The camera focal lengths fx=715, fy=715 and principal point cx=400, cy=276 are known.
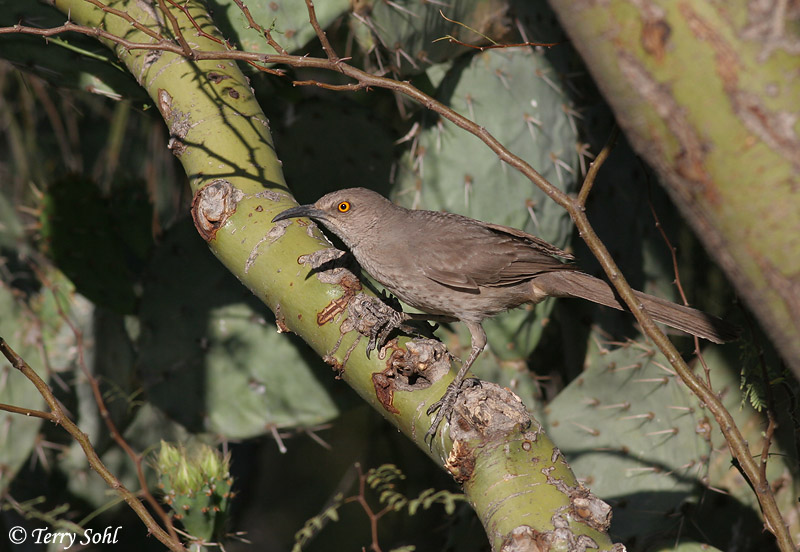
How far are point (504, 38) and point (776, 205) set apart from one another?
8.02 feet

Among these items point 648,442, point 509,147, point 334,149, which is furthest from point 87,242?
point 648,442

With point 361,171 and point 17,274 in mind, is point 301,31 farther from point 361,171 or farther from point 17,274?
point 17,274

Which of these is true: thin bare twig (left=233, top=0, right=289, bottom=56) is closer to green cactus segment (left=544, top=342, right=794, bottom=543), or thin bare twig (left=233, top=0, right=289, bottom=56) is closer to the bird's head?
the bird's head

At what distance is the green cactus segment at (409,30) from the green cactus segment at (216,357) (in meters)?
1.23

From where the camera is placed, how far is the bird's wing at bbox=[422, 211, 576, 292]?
2.91 m

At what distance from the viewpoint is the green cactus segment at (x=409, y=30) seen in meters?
2.97

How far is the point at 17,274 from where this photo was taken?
13.2ft

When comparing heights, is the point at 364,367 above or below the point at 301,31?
below

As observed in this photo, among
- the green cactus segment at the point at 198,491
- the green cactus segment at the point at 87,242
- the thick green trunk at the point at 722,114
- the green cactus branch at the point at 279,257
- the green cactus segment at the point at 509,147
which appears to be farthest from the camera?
the green cactus segment at the point at 87,242

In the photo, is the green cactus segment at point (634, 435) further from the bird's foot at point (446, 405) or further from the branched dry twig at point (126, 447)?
the branched dry twig at point (126, 447)

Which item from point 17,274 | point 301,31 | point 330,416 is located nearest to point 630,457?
point 330,416

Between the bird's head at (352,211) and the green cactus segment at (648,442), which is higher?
the bird's head at (352,211)

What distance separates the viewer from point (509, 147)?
3152 mm

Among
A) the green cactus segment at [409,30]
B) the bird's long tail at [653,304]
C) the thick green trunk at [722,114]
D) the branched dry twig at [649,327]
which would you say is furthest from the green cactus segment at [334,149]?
the thick green trunk at [722,114]
